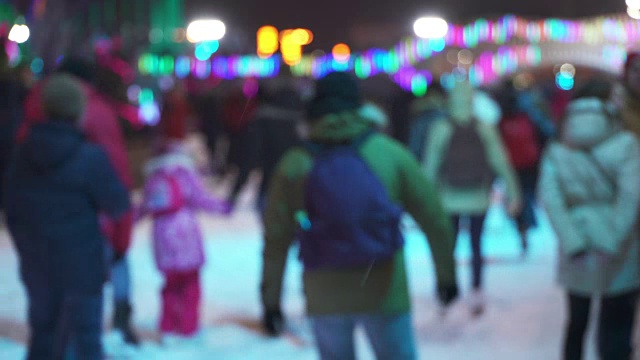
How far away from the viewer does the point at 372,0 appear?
67.6 ft

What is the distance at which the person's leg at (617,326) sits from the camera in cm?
441

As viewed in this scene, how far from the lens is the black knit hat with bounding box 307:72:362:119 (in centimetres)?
356

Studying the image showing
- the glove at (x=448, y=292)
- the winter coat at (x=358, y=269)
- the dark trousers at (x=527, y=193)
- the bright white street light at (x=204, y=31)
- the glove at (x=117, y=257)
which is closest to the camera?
the winter coat at (x=358, y=269)

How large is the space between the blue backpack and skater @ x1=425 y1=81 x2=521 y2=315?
3.19m

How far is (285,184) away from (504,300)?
4162mm

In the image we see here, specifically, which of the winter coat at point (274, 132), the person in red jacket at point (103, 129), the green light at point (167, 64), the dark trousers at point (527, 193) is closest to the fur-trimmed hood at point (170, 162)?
the person in red jacket at point (103, 129)

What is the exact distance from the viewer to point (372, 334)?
3576 mm

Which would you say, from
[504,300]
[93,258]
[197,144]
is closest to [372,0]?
[197,144]

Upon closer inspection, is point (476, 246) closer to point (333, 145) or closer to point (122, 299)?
point (122, 299)

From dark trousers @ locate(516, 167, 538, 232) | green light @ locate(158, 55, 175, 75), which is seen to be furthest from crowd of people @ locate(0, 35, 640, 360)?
green light @ locate(158, 55, 175, 75)

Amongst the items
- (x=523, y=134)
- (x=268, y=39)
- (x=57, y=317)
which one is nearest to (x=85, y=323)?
(x=57, y=317)

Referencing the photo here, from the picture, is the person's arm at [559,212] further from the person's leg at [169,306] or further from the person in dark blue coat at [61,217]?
the person's leg at [169,306]

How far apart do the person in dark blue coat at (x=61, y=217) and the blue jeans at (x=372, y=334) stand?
1.20 meters

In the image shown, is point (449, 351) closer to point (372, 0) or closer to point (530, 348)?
point (530, 348)
